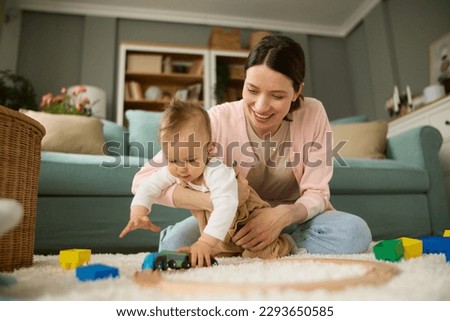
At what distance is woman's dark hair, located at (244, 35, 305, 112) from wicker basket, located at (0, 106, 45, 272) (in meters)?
0.49

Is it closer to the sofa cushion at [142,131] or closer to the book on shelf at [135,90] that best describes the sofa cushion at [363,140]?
the sofa cushion at [142,131]

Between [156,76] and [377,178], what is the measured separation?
1948 mm

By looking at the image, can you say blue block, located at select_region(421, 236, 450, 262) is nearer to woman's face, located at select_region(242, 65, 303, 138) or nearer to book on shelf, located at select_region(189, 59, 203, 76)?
woman's face, located at select_region(242, 65, 303, 138)

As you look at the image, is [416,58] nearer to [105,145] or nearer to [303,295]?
[105,145]

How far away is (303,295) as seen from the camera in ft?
1.30

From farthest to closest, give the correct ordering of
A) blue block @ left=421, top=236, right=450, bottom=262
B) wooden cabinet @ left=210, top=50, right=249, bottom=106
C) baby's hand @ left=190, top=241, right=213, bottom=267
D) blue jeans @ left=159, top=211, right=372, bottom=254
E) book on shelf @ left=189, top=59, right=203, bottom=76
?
book on shelf @ left=189, top=59, right=203, bottom=76 → wooden cabinet @ left=210, top=50, right=249, bottom=106 → blue jeans @ left=159, top=211, right=372, bottom=254 → blue block @ left=421, top=236, right=450, bottom=262 → baby's hand @ left=190, top=241, right=213, bottom=267

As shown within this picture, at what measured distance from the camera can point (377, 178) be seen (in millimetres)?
1386

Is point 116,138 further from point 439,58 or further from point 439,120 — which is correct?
point 439,58

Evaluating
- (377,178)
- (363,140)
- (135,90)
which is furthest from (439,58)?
(135,90)

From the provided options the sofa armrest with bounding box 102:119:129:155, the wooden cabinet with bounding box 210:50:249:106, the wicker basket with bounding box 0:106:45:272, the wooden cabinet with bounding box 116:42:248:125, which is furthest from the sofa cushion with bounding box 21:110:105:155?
the wooden cabinet with bounding box 210:50:249:106

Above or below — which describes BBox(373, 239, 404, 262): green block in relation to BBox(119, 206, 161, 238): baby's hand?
below

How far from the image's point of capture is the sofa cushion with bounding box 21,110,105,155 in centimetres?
136

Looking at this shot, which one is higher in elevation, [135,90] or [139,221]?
[135,90]
